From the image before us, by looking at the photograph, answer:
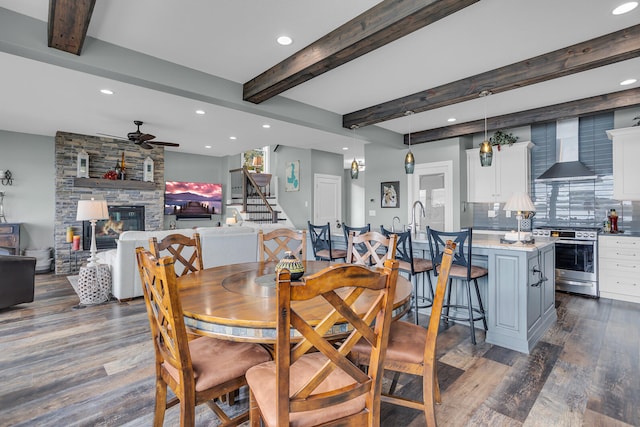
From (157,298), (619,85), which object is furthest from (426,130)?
(157,298)

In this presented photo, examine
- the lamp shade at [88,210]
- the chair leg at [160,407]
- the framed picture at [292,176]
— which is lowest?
the chair leg at [160,407]

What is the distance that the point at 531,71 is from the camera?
3.25 meters

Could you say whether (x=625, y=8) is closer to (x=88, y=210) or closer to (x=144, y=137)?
(x=88, y=210)

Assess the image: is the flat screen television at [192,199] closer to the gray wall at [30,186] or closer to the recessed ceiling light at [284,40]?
the gray wall at [30,186]

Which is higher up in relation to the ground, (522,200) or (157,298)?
(522,200)

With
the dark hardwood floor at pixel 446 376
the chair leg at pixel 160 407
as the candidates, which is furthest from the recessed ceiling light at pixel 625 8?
the chair leg at pixel 160 407

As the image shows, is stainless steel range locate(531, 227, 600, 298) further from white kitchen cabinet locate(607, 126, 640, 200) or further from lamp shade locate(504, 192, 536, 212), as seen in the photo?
lamp shade locate(504, 192, 536, 212)

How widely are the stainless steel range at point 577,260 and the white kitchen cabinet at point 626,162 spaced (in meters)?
0.63

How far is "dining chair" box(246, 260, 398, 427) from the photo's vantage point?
97cm

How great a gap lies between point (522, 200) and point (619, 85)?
223 centimetres

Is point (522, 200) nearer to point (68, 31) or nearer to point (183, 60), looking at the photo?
point (183, 60)

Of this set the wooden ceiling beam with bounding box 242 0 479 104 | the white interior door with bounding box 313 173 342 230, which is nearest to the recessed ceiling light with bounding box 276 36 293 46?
the wooden ceiling beam with bounding box 242 0 479 104

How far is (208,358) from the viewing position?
58.8 inches

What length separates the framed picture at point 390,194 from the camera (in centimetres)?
663
